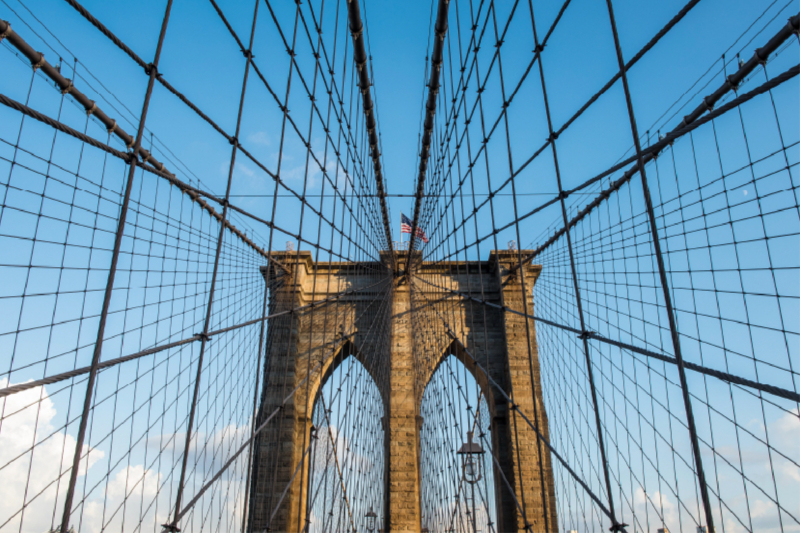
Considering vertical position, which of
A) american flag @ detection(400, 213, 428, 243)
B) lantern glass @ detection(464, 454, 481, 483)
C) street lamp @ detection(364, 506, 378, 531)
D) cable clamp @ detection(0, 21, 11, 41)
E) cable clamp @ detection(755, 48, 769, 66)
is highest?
american flag @ detection(400, 213, 428, 243)

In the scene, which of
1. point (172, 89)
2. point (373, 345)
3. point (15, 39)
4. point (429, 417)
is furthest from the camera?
point (429, 417)

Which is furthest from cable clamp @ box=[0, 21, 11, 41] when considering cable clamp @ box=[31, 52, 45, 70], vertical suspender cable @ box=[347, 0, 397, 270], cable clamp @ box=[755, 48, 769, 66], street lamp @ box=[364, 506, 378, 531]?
street lamp @ box=[364, 506, 378, 531]

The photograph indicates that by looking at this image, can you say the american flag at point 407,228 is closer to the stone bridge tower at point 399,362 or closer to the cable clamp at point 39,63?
the stone bridge tower at point 399,362

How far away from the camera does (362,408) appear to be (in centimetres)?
1135

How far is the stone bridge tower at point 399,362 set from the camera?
430 inches

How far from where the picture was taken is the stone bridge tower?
1092 centimetres

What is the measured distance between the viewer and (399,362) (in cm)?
1264

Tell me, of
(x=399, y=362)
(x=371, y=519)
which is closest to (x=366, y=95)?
(x=399, y=362)

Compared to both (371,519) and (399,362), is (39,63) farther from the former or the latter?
(371,519)

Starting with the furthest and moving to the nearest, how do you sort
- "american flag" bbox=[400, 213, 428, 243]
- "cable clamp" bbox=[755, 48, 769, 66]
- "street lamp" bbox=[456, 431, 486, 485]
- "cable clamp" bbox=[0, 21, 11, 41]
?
"american flag" bbox=[400, 213, 428, 243] → "street lamp" bbox=[456, 431, 486, 485] → "cable clamp" bbox=[755, 48, 769, 66] → "cable clamp" bbox=[0, 21, 11, 41]

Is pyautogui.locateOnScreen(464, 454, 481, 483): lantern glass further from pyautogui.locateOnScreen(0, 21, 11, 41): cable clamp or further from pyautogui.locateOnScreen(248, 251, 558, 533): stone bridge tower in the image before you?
pyautogui.locateOnScreen(0, 21, 11, 41): cable clamp

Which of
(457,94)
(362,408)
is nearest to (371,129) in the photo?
(457,94)

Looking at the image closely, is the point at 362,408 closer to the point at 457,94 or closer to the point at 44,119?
the point at 457,94

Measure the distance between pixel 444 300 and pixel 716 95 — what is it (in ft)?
30.3
